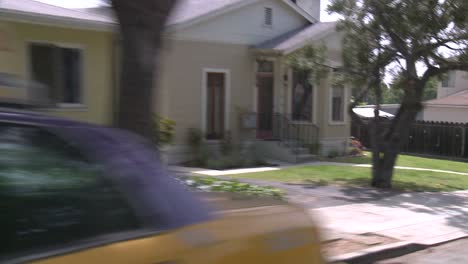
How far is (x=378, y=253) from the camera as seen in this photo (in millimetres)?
6980

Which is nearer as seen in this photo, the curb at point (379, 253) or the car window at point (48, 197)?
the car window at point (48, 197)

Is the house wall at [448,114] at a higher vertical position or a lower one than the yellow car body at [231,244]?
higher

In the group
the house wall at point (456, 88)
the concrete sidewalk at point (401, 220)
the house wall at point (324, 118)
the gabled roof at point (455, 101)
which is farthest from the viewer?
the house wall at point (456, 88)

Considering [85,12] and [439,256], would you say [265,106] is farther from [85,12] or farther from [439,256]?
[439,256]

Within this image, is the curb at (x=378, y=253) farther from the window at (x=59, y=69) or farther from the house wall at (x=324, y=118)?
the house wall at (x=324, y=118)

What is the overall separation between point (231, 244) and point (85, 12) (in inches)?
537

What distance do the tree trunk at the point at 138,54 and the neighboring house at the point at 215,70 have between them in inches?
290

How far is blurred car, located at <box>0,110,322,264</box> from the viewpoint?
225 cm

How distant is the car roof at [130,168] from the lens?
8.14 feet

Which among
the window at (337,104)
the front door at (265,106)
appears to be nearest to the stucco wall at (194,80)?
the front door at (265,106)

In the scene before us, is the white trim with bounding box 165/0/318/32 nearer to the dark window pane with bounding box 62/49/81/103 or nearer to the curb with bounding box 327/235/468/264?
the dark window pane with bounding box 62/49/81/103

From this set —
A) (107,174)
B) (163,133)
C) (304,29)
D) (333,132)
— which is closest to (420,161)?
(333,132)

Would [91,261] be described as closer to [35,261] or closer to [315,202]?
[35,261]

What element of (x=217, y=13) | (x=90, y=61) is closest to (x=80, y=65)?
(x=90, y=61)
